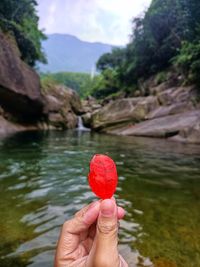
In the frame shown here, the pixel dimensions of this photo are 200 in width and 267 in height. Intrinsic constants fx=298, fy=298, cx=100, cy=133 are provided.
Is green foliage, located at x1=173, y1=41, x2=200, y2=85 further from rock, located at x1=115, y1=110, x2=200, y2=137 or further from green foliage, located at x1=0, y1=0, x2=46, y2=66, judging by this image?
green foliage, located at x1=0, y1=0, x2=46, y2=66

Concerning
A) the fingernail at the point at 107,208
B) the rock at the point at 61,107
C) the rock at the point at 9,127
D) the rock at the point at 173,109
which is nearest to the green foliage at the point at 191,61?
the rock at the point at 173,109

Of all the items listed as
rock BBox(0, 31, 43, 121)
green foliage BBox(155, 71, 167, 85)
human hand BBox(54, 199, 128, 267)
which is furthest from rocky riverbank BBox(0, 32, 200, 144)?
human hand BBox(54, 199, 128, 267)

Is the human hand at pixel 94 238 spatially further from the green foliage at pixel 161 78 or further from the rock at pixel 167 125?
the green foliage at pixel 161 78

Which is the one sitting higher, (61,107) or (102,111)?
(61,107)

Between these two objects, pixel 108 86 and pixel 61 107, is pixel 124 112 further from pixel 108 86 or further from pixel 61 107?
pixel 108 86

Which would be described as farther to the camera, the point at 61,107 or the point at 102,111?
the point at 61,107

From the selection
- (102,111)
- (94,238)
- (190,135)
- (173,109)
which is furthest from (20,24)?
(94,238)

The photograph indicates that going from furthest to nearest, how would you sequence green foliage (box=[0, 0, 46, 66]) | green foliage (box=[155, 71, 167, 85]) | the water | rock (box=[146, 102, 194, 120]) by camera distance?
green foliage (box=[155, 71, 167, 85]), green foliage (box=[0, 0, 46, 66]), rock (box=[146, 102, 194, 120]), the water
